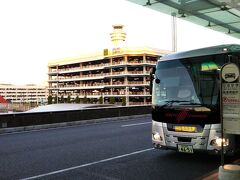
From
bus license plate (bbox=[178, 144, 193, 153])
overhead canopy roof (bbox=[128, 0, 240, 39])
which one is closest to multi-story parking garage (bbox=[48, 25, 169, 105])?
overhead canopy roof (bbox=[128, 0, 240, 39])

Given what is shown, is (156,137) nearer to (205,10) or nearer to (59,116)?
(205,10)

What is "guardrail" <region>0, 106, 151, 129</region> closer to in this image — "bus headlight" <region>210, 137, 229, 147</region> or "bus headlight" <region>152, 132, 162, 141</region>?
"bus headlight" <region>152, 132, 162, 141</region>

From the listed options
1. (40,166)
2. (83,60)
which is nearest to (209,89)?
(40,166)

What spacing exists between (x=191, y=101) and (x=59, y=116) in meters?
11.4

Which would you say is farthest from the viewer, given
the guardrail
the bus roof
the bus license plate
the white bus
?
the guardrail

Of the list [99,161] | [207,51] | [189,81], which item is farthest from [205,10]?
[99,161]

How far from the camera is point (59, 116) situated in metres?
17.6

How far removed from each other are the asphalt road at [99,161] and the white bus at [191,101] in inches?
23.5

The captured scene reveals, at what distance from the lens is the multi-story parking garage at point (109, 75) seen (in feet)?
296

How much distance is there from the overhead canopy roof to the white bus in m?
3.84

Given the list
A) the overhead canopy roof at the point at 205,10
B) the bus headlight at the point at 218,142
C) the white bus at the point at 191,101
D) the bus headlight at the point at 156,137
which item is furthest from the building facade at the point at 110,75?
the bus headlight at the point at 218,142

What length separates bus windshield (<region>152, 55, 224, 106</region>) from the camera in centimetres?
722

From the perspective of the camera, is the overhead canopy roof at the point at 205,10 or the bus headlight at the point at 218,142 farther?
the overhead canopy roof at the point at 205,10

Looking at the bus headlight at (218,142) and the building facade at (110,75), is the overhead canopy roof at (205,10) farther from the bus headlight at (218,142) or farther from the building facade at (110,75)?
the building facade at (110,75)
